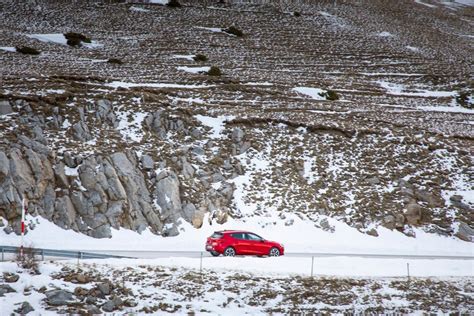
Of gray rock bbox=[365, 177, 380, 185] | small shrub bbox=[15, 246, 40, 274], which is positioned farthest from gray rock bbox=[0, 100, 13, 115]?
gray rock bbox=[365, 177, 380, 185]

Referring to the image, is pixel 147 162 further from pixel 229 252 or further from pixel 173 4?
pixel 173 4

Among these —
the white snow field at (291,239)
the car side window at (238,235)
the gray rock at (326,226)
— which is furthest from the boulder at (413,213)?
the car side window at (238,235)

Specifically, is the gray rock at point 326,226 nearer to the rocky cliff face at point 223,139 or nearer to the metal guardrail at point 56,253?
the rocky cliff face at point 223,139

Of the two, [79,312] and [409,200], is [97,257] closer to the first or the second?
[79,312]

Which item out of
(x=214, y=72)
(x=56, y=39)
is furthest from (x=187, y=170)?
(x=56, y=39)

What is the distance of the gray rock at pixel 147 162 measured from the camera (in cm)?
2852

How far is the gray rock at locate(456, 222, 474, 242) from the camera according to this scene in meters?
30.2

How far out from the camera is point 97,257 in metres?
20.5

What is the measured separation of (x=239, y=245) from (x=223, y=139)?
11.0 metres

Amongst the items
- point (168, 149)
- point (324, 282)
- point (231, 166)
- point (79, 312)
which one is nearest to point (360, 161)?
point (231, 166)

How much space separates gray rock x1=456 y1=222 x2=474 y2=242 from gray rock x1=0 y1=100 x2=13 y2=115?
2544cm

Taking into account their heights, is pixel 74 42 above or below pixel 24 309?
above

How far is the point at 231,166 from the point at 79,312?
55.2 feet

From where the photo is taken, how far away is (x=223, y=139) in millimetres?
33562
